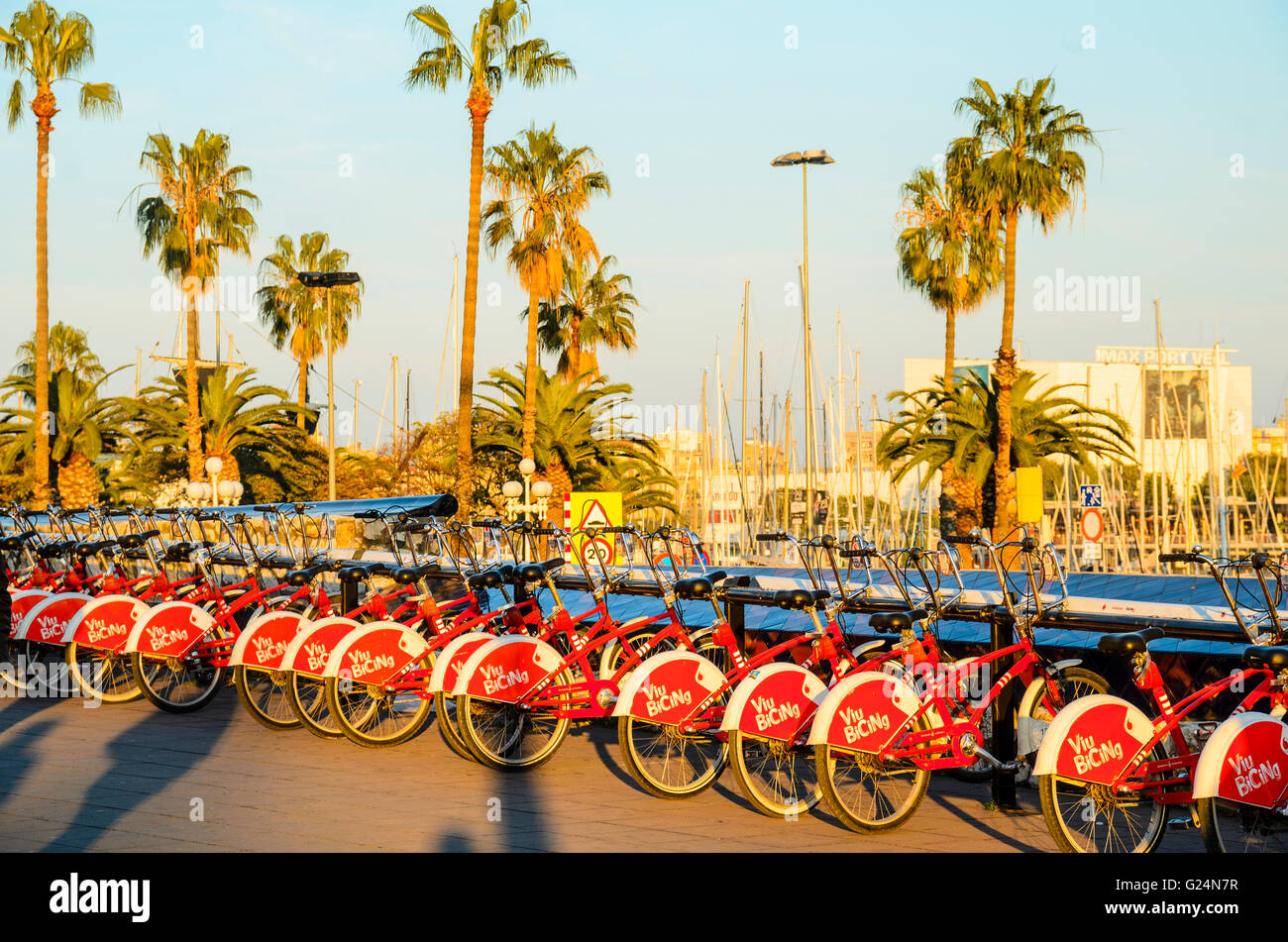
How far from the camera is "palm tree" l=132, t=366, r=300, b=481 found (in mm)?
36875

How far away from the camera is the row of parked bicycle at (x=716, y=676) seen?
5574mm

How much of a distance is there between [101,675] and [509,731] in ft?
13.8

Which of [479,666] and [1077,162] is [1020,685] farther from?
[1077,162]

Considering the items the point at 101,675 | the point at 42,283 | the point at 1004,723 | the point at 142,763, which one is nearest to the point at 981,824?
the point at 1004,723

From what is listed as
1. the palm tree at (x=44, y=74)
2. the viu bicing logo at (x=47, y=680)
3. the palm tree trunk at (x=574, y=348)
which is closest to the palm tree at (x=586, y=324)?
the palm tree trunk at (x=574, y=348)

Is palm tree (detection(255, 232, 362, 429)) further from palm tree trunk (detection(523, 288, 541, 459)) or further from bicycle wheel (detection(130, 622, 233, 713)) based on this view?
bicycle wheel (detection(130, 622, 233, 713))

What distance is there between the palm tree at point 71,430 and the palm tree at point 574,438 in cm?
1029

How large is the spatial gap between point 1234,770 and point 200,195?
36352 mm

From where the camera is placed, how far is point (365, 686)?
849 centimetres

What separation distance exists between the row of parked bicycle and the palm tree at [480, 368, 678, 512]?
2436 centimetres

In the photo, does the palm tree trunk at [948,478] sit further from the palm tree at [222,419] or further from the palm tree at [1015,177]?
the palm tree at [222,419]
